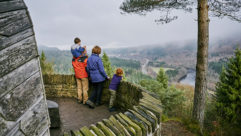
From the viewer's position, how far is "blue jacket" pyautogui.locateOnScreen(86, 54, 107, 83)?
421cm

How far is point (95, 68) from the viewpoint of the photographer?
4.25 m

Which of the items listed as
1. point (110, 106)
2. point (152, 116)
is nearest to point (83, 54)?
point (110, 106)

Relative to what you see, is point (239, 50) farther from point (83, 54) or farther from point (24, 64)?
point (24, 64)

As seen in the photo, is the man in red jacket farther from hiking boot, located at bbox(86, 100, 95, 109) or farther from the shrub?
the shrub

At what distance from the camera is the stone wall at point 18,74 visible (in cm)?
66

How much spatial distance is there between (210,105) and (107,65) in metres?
12.3

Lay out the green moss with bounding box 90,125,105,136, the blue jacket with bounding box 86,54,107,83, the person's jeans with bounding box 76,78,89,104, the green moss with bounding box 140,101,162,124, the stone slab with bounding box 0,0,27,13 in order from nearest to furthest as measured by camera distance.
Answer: the stone slab with bounding box 0,0,27,13, the green moss with bounding box 90,125,105,136, the green moss with bounding box 140,101,162,124, the blue jacket with bounding box 86,54,107,83, the person's jeans with bounding box 76,78,89,104

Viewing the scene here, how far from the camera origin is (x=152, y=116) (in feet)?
7.78

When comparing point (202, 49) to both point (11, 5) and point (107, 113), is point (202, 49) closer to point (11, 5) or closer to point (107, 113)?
point (107, 113)

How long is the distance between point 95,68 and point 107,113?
122 centimetres

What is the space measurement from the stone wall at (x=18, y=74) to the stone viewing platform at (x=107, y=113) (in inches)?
43.7

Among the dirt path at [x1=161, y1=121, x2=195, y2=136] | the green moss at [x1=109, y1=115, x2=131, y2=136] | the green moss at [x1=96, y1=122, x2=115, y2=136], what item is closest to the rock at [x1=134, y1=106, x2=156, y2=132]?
the green moss at [x1=109, y1=115, x2=131, y2=136]

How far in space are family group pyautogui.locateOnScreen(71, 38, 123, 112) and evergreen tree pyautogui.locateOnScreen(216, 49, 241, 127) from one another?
1192 centimetres

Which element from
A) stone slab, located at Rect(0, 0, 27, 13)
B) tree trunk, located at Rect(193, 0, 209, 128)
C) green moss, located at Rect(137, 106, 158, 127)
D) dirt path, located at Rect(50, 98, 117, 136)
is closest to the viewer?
stone slab, located at Rect(0, 0, 27, 13)
